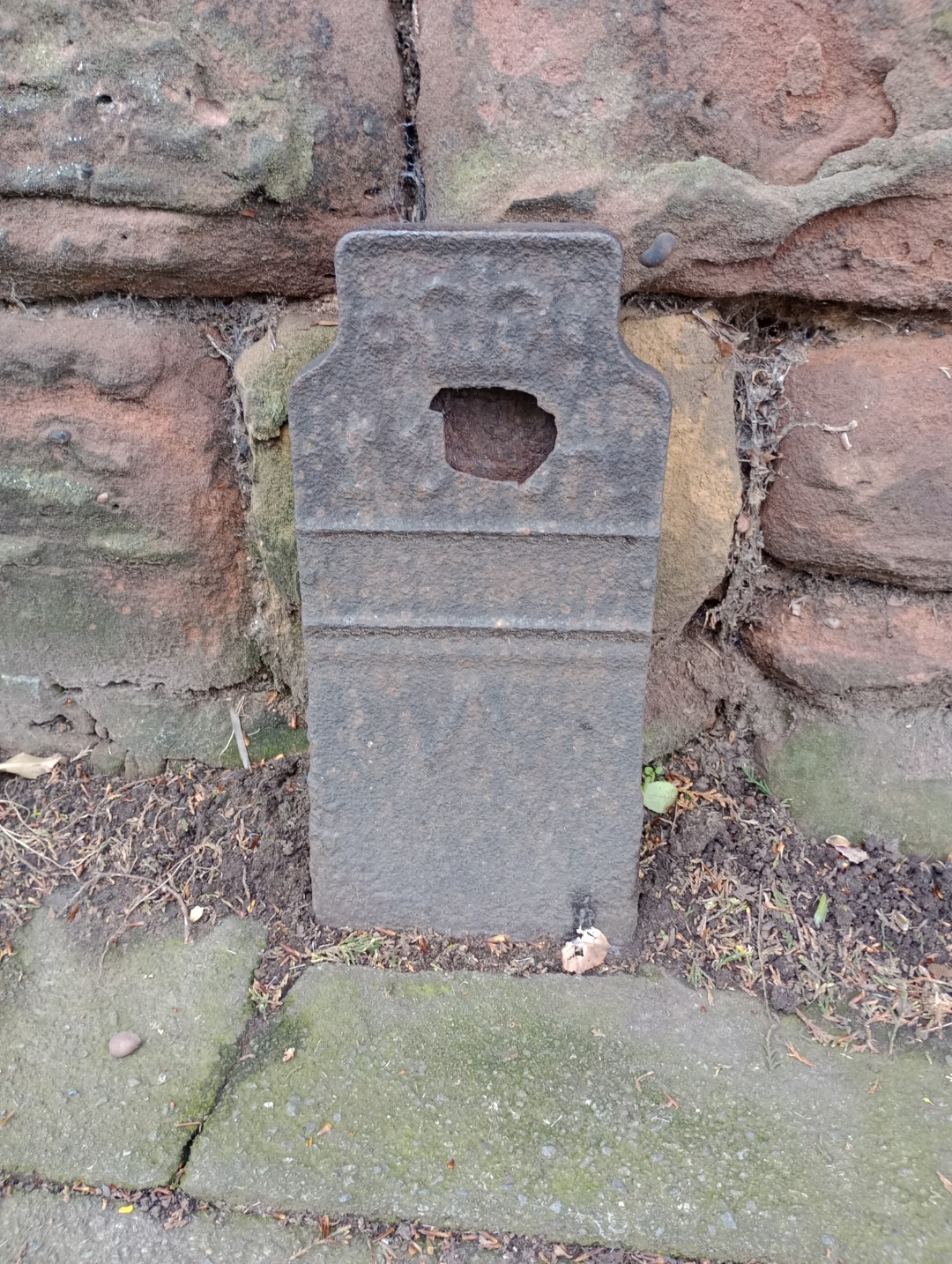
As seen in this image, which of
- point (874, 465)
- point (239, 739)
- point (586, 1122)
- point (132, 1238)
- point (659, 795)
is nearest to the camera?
point (132, 1238)

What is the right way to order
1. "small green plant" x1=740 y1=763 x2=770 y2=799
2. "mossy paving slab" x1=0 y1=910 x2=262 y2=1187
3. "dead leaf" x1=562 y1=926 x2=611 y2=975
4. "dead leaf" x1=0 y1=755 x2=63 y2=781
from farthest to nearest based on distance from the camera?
"dead leaf" x1=0 y1=755 x2=63 y2=781
"small green plant" x1=740 y1=763 x2=770 y2=799
"dead leaf" x1=562 y1=926 x2=611 y2=975
"mossy paving slab" x1=0 y1=910 x2=262 y2=1187

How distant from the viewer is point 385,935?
4.80 ft

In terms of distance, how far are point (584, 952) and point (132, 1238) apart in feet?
2.31

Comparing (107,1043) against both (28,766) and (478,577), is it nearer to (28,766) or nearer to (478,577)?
(28,766)

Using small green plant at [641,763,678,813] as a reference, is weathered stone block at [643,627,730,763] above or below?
above

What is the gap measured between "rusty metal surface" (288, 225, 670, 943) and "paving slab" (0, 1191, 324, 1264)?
0.47m

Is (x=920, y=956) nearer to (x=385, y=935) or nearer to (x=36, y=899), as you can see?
(x=385, y=935)

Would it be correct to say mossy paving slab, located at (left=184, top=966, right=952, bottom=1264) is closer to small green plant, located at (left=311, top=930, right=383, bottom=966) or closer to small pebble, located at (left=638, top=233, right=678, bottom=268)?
small green plant, located at (left=311, top=930, right=383, bottom=966)

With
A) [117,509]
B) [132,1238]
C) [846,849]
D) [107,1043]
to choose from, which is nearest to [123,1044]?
[107,1043]

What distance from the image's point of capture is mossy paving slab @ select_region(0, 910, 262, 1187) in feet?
3.84

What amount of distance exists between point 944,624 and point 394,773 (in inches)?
37.3

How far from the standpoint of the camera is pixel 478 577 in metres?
1.27

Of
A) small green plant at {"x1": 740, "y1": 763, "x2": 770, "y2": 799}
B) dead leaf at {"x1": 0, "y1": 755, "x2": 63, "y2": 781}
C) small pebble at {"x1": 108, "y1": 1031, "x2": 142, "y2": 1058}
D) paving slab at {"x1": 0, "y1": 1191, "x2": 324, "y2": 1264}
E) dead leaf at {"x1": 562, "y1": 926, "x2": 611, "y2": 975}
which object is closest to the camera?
paving slab at {"x1": 0, "y1": 1191, "x2": 324, "y2": 1264}

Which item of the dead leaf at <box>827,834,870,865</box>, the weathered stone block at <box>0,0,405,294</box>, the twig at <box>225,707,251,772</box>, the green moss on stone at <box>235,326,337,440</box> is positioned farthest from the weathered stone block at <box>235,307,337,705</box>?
the dead leaf at <box>827,834,870,865</box>
